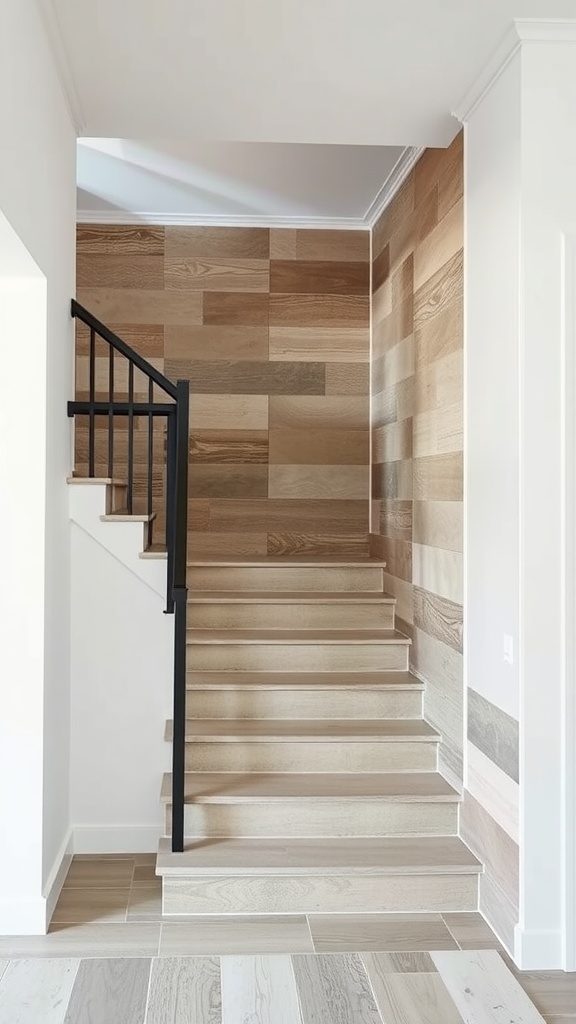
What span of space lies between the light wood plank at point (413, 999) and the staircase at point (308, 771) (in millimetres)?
472

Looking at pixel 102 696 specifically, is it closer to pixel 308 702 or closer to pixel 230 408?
pixel 308 702

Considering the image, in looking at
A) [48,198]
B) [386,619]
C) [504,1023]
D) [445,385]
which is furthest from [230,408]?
[504,1023]

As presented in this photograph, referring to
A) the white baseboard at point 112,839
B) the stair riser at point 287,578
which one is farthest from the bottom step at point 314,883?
the stair riser at point 287,578

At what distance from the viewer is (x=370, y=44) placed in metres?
3.04

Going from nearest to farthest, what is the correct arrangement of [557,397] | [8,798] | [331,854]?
[557,397] → [8,798] → [331,854]

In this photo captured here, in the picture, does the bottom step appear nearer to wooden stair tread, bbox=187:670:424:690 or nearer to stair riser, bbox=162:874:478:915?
stair riser, bbox=162:874:478:915

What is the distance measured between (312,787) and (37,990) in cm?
125

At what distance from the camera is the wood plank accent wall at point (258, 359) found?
563cm

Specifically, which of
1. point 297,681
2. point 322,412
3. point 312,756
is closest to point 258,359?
point 322,412

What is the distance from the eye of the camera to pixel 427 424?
164 inches

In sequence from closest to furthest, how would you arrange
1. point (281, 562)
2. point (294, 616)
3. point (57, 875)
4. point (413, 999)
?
point (413, 999) → point (57, 875) → point (294, 616) → point (281, 562)

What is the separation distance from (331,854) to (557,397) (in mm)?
1755

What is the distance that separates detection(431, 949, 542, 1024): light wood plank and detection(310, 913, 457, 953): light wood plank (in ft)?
0.34

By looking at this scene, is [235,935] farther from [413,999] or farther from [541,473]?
[541,473]
